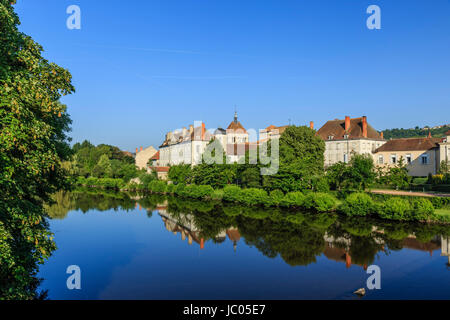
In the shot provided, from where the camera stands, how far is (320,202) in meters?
28.6

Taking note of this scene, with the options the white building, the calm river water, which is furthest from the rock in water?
the white building

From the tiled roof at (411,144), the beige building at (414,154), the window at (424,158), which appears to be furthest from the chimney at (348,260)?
the window at (424,158)

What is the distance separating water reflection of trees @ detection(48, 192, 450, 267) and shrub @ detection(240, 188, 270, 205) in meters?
1.69

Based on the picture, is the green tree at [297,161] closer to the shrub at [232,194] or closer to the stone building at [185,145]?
the shrub at [232,194]

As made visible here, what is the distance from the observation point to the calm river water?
39.7 feet

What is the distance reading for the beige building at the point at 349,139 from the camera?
4759 centimetres

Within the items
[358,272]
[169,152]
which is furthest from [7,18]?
[169,152]

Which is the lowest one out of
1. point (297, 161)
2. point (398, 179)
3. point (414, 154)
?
point (398, 179)

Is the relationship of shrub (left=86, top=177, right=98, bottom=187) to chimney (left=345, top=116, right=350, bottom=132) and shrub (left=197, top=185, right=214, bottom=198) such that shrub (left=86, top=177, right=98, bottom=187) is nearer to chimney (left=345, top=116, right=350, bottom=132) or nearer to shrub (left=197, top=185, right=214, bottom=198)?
shrub (left=197, top=185, right=214, bottom=198)

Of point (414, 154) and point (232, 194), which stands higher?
point (414, 154)

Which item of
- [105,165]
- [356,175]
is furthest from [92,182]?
[356,175]

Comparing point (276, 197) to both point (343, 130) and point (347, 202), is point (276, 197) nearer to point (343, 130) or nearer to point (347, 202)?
point (347, 202)

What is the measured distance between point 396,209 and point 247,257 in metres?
13.3

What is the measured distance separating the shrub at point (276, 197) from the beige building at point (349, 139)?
18.2 m
